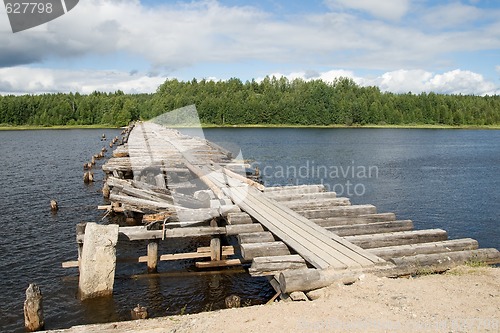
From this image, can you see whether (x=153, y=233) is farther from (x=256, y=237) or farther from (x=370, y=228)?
(x=370, y=228)

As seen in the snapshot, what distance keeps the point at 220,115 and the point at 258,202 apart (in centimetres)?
12477

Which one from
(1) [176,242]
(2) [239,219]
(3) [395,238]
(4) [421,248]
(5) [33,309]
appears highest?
(2) [239,219]

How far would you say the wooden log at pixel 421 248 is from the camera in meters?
9.37

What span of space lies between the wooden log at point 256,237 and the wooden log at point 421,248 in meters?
2.49

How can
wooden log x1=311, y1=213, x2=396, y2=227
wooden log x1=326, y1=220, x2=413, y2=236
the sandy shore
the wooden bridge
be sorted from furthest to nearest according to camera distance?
wooden log x1=311, y1=213, x2=396, y2=227 → wooden log x1=326, y1=220, x2=413, y2=236 → the wooden bridge → the sandy shore

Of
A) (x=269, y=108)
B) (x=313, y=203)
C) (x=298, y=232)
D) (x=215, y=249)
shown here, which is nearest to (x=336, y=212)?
(x=313, y=203)

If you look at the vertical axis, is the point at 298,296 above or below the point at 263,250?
below

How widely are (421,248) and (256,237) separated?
3951mm

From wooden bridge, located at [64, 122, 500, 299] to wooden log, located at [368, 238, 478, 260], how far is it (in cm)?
2

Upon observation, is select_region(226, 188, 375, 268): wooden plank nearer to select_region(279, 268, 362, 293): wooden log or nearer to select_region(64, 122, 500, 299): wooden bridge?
select_region(64, 122, 500, 299): wooden bridge

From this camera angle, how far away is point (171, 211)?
45.9 feet

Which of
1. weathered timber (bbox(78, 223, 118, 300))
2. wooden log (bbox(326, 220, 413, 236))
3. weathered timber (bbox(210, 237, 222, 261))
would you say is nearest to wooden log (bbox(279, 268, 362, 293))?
wooden log (bbox(326, 220, 413, 236))

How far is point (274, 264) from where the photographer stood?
8.66m

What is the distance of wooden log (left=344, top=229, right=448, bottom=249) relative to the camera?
998 centimetres
